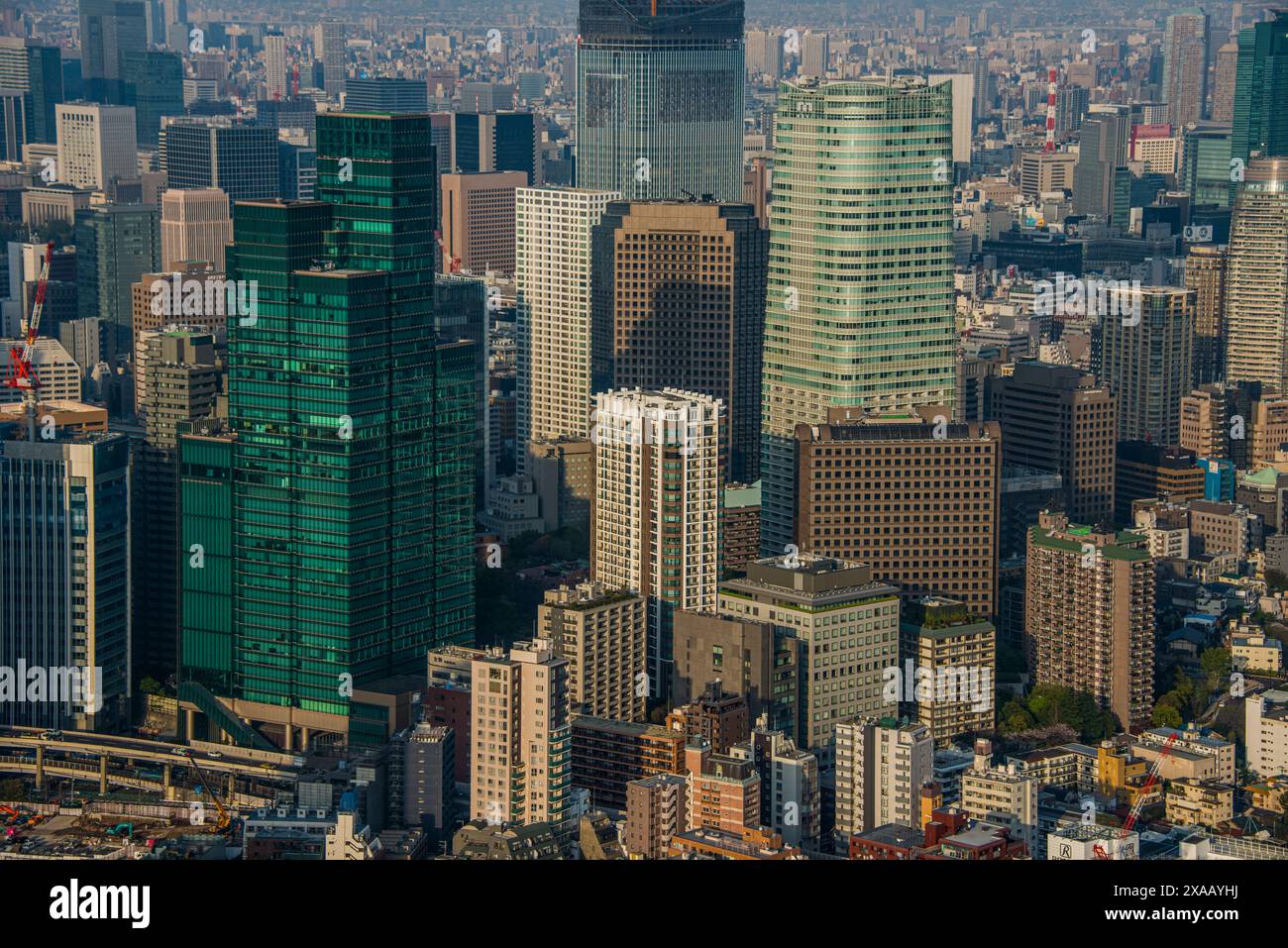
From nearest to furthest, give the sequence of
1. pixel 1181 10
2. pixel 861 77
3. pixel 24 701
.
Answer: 1. pixel 24 701
2. pixel 861 77
3. pixel 1181 10

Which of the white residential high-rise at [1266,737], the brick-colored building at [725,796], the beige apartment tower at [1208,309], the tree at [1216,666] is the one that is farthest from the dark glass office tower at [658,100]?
the brick-colored building at [725,796]

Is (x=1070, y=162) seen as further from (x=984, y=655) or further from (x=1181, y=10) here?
(x=984, y=655)

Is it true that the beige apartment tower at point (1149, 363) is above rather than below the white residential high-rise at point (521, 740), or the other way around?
above

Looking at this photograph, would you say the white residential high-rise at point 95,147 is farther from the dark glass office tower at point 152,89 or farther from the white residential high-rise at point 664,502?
the white residential high-rise at point 664,502

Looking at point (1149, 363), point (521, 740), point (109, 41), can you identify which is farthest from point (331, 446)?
point (109, 41)
